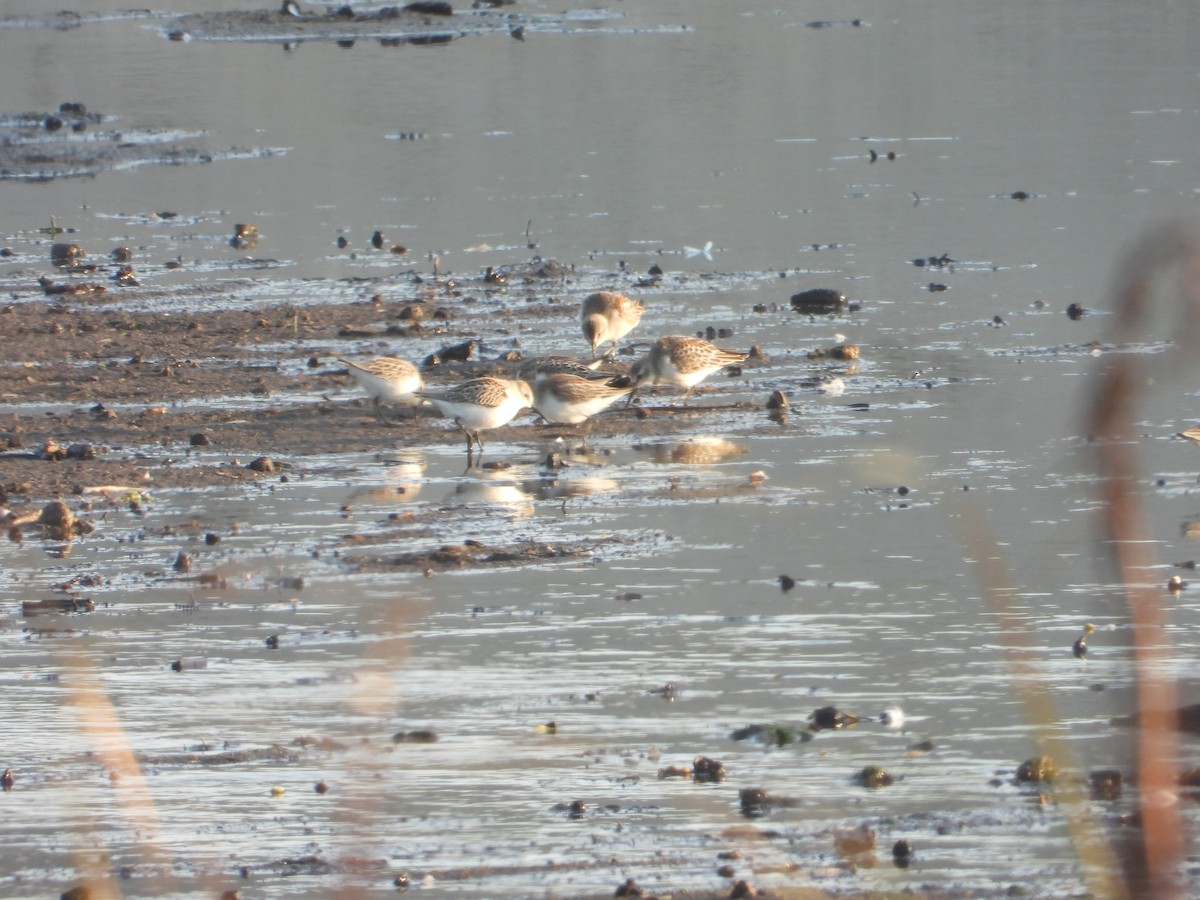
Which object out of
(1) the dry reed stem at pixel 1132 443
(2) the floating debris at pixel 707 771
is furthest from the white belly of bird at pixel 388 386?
(1) the dry reed stem at pixel 1132 443

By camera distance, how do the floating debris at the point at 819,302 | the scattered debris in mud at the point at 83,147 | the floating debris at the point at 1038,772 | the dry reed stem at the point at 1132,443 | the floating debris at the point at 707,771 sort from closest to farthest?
the dry reed stem at the point at 1132,443, the floating debris at the point at 1038,772, the floating debris at the point at 707,771, the floating debris at the point at 819,302, the scattered debris in mud at the point at 83,147

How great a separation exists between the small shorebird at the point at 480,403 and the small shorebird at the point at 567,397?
18cm

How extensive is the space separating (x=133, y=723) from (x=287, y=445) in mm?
4394

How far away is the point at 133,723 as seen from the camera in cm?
622

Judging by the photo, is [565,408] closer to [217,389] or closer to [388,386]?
[388,386]

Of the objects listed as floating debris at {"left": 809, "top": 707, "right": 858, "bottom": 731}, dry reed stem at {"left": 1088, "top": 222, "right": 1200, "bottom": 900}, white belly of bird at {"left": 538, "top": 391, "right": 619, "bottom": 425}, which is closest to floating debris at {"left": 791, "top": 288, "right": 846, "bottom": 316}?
white belly of bird at {"left": 538, "top": 391, "right": 619, "bottom": 425}

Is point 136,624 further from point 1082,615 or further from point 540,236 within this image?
point 540,236

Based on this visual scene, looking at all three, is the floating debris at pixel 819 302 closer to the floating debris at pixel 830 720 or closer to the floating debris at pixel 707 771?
the floating debris at pixel 830 720

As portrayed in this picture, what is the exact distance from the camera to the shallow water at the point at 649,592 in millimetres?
5113

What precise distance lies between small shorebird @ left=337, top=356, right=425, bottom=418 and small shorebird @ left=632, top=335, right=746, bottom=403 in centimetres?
128

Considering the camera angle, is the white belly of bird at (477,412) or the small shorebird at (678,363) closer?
the white belly of bird at (477,412)

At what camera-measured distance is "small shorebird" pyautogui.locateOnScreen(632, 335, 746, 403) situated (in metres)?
11.3

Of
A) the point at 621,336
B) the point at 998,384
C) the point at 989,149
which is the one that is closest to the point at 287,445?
the point at 621,336

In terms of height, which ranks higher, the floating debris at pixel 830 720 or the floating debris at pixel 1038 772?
the floating debris at pixel 830 720
